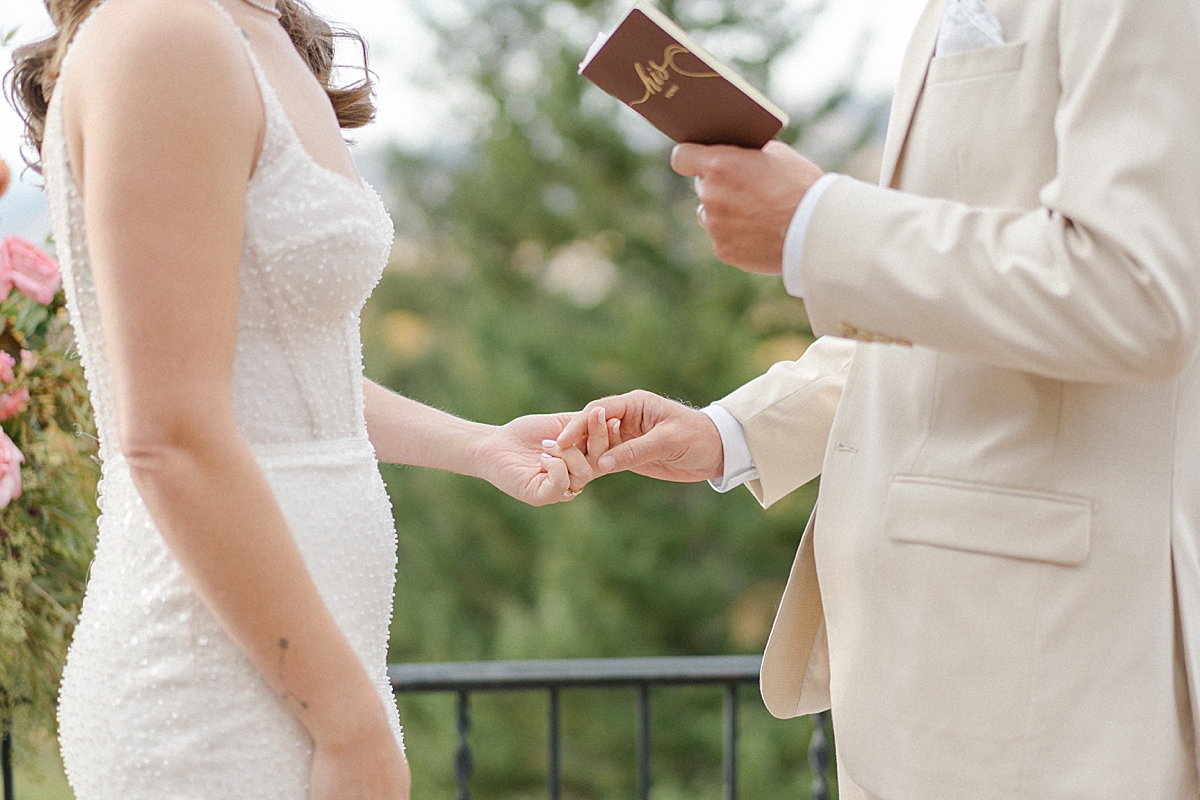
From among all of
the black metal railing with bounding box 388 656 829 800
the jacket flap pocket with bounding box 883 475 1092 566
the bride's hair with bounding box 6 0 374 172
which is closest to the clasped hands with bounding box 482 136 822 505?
the jacket flap pocket with bounding box 883 475 1092 566

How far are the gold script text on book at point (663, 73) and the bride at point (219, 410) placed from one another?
0.29m

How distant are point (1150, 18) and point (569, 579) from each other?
34.6 feet

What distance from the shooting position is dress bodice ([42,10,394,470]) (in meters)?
0.92

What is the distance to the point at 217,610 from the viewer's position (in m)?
0.87

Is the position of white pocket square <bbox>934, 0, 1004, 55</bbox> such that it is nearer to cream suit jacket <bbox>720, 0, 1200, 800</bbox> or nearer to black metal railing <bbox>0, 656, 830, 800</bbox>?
cream suit jacket <bbox>720, 0, 1200, 800</bbox>

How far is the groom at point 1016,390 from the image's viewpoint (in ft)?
3.08

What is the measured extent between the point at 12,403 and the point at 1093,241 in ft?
5.00

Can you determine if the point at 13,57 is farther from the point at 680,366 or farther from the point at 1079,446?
the point at 680,366

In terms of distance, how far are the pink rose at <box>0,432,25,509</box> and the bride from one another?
2.18 ft

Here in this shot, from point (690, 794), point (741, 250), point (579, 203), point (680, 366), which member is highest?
point (741, 250)

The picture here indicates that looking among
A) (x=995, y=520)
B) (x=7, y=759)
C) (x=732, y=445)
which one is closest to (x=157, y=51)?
(x=995, y=520)

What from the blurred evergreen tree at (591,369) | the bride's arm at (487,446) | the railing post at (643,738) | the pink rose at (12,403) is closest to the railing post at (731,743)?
the railing post at (643,738)

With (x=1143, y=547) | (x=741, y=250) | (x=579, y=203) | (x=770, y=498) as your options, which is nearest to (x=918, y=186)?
(x=741, y=250)

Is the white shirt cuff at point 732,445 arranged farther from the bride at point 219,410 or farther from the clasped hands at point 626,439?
the bride at point 219,410
